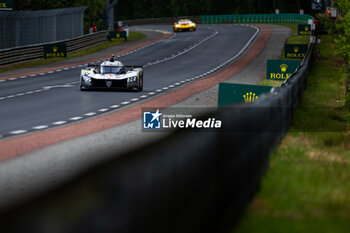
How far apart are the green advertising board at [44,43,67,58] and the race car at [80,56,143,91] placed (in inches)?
700

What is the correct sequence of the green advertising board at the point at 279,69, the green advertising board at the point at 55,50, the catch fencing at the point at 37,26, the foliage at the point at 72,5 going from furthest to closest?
the foliage at the point at 72,5, the green advertising board at the point at 55,50, the catch fencing at the point at 37,26, the green advertising board at the point at 279,69

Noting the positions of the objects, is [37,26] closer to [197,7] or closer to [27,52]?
[27,52]

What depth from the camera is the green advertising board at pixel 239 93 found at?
17.5 m

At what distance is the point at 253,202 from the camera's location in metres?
7.26

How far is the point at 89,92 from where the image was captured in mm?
27172

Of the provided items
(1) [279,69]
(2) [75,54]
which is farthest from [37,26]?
(1) [279,69]

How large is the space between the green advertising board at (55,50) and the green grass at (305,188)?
29951 mm

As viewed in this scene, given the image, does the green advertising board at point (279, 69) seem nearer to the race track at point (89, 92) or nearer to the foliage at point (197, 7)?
the race track at point (89, 92)

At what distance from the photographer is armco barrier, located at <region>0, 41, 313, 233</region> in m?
3.28

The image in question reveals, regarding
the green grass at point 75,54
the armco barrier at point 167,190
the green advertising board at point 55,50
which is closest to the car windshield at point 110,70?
the green grass at point 75,54

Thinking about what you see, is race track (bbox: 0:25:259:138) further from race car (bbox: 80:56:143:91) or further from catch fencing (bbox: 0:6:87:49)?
catch fencing (bbox: 0:6:87:49)

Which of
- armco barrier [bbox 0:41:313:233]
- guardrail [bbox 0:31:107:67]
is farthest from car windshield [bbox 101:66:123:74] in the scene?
armco barrier [bbox 0:41:313:233]

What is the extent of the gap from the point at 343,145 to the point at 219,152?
897 centimetres

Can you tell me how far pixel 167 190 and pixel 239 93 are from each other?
13.6 meters
